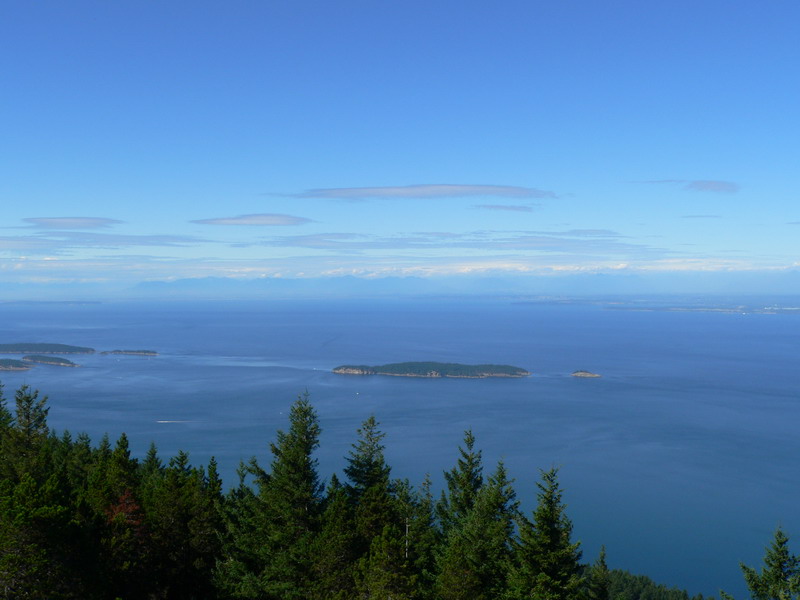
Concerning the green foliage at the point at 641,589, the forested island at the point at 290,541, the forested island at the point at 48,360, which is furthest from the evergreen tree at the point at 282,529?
the forested island at the point at 48,360

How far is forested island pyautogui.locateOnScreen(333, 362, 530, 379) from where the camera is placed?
8694cm

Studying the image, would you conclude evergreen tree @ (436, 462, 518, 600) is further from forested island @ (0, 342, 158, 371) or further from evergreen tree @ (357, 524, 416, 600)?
forested island @ (0, 342, 158, 371)

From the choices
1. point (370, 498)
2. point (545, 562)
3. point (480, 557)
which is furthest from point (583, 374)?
point (545, 562)

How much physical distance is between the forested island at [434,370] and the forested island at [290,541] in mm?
70586

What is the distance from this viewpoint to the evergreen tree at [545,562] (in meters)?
10.1

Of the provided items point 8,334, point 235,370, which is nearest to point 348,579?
point 235,370

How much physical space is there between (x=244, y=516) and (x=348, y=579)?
3263 millimetres

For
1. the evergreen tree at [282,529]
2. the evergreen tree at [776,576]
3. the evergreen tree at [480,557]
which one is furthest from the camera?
the evergreen tree at [776,576]

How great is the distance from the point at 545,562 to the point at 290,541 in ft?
17.2

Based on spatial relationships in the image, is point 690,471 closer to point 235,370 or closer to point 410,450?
point 410,450

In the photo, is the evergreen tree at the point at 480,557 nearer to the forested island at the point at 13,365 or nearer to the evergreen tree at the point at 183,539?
the evergreen tree at the point at 183,539

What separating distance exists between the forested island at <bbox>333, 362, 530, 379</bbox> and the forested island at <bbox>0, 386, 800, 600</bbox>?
70.6m

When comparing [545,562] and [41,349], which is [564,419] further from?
[41,349]

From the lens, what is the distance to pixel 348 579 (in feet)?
38.6
